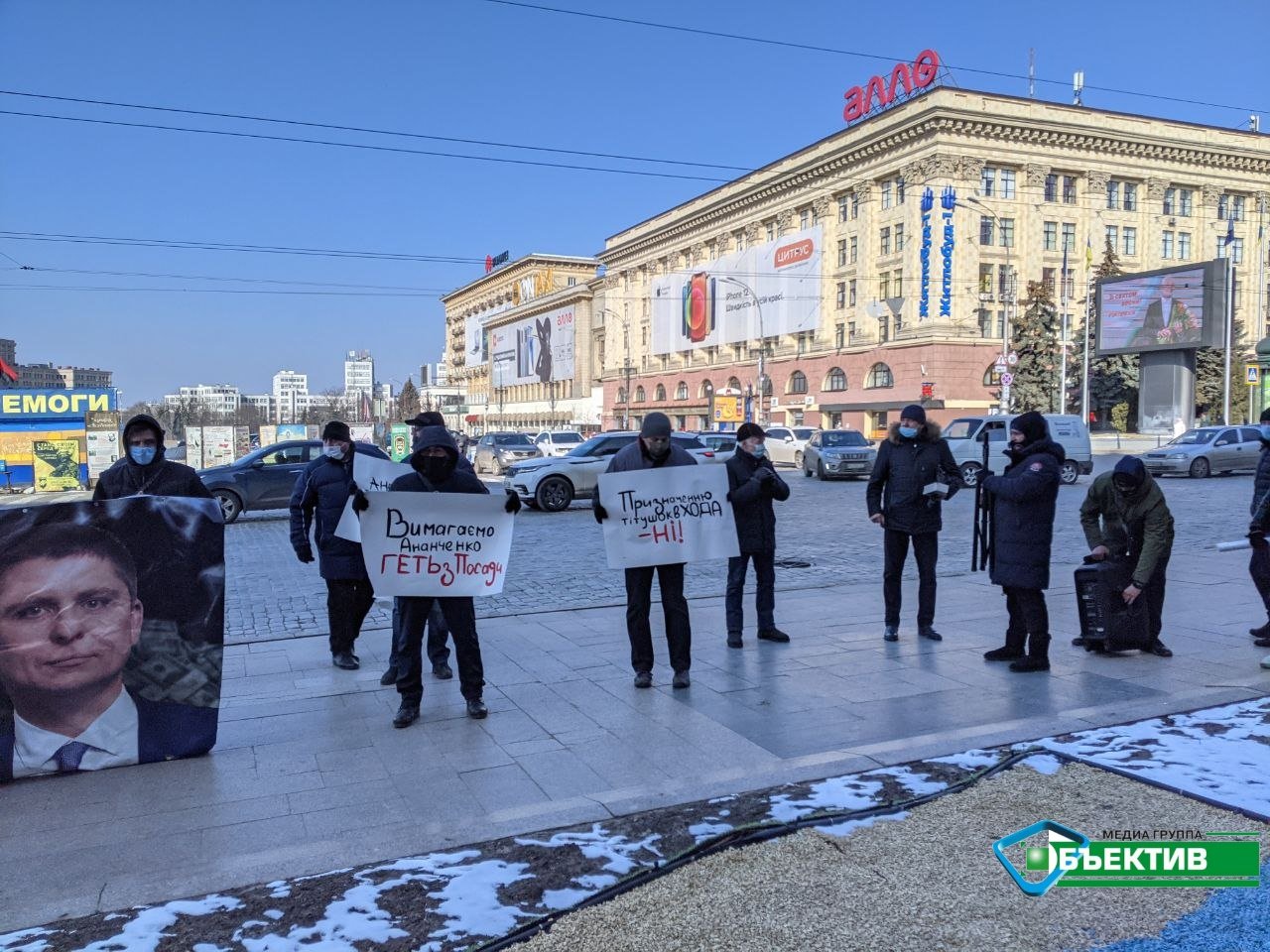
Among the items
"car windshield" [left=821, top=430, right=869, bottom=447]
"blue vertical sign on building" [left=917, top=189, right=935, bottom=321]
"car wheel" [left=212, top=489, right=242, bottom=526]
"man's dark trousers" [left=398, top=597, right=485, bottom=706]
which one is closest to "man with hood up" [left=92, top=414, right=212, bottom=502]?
"man's dark trousers" [left=398, top=597, right=485, bottom=706]

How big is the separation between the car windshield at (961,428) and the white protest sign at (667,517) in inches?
840

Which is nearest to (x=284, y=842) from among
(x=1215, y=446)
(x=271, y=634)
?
(x=271, y=634)

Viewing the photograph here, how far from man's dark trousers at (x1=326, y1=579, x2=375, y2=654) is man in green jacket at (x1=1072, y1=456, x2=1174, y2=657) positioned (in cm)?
535

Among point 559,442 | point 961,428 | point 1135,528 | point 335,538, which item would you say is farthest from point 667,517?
point 559,442

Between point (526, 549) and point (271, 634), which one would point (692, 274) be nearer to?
point (526, 549)

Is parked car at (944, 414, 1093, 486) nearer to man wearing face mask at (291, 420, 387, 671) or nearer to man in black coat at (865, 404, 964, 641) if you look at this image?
man in black coat at (865, 404, 964, 641)

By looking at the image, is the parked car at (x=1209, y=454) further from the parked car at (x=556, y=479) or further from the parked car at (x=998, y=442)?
the parked car at (x=556, y=479)

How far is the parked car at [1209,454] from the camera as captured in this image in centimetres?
2920

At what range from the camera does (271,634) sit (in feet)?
27.9

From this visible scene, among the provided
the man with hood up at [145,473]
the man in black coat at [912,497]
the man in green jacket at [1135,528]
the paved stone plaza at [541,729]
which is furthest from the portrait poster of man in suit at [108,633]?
the man in green jacket at [1135,528]

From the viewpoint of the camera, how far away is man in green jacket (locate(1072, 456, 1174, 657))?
680 cm

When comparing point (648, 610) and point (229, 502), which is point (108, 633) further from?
point (229, 502)

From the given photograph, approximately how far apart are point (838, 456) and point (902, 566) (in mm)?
22620

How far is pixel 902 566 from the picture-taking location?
7.76m
